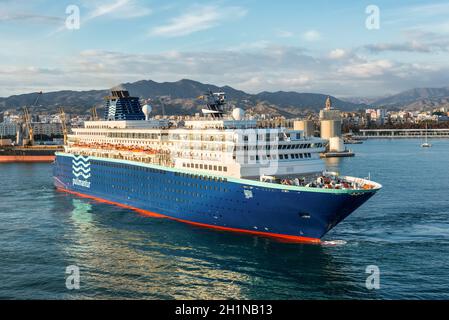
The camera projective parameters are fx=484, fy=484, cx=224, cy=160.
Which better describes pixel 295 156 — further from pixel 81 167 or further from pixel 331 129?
pixel 331 129

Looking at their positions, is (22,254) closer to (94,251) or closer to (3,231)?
(94,251)

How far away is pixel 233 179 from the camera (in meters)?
27.0

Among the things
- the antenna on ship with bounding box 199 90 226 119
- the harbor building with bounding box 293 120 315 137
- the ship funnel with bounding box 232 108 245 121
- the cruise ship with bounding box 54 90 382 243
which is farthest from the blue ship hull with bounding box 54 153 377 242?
the harbor building with bounding box 293 120 315 137

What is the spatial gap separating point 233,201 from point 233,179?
126 centimetres

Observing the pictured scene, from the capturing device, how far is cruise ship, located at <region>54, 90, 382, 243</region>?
25.2 meters

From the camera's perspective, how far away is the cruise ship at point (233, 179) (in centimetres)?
2517

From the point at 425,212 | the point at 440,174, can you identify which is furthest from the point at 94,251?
the point at 440,174

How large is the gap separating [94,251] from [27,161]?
243ft

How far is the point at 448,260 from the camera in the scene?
75.2 ft

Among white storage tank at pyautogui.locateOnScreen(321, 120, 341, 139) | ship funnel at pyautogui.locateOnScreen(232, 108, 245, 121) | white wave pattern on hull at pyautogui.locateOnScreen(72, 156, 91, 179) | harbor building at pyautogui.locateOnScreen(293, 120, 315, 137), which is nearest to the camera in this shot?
ship funnel at pyautogui.locateOnScreen(232, 108, 245, 121)

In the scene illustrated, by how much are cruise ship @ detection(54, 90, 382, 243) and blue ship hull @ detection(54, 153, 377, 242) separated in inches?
2.0

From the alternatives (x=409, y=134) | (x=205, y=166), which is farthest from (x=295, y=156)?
(x=409, y=134)

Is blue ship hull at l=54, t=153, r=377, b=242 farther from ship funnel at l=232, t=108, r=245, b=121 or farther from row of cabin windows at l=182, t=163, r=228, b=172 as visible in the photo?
ship funnel at l=232, t=108, r=245, b=121

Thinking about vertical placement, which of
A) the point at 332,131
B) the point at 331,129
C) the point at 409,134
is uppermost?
the point at 331,129
